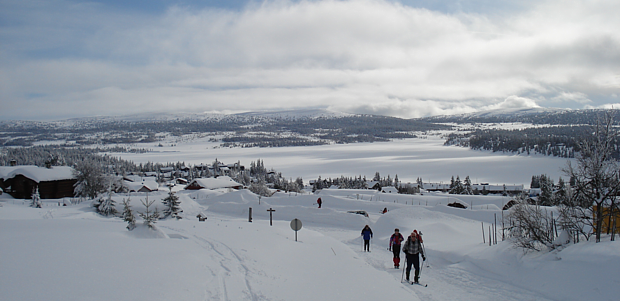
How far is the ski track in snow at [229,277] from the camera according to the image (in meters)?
6.00

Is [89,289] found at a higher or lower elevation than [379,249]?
higher

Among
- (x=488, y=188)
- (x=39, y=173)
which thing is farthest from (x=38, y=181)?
(x=488, y=188)

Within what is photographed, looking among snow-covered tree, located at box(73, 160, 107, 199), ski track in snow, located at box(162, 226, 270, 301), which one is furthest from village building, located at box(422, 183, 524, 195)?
ski track in snow, located at box(162, 226, 270, 301)

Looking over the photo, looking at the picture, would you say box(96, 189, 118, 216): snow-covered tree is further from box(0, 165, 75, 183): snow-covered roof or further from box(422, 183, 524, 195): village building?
box(422, 183, 524, 195): village building

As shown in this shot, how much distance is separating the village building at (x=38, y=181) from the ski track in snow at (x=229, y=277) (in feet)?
120

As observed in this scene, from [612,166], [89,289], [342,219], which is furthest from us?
[342,219]

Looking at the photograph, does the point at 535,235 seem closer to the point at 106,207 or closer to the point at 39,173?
the point at 106,207

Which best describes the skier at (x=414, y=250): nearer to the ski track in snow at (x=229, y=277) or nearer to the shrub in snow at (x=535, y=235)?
the shrub in snow at (x=535, y=235)

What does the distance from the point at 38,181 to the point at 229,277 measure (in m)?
39.5

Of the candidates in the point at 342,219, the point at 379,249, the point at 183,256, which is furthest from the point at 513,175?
the point at 183,256

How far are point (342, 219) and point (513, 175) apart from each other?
102 meters

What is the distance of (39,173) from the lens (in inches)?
1422

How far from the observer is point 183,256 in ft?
25.6

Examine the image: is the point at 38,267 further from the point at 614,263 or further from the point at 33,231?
the point at 614,263
